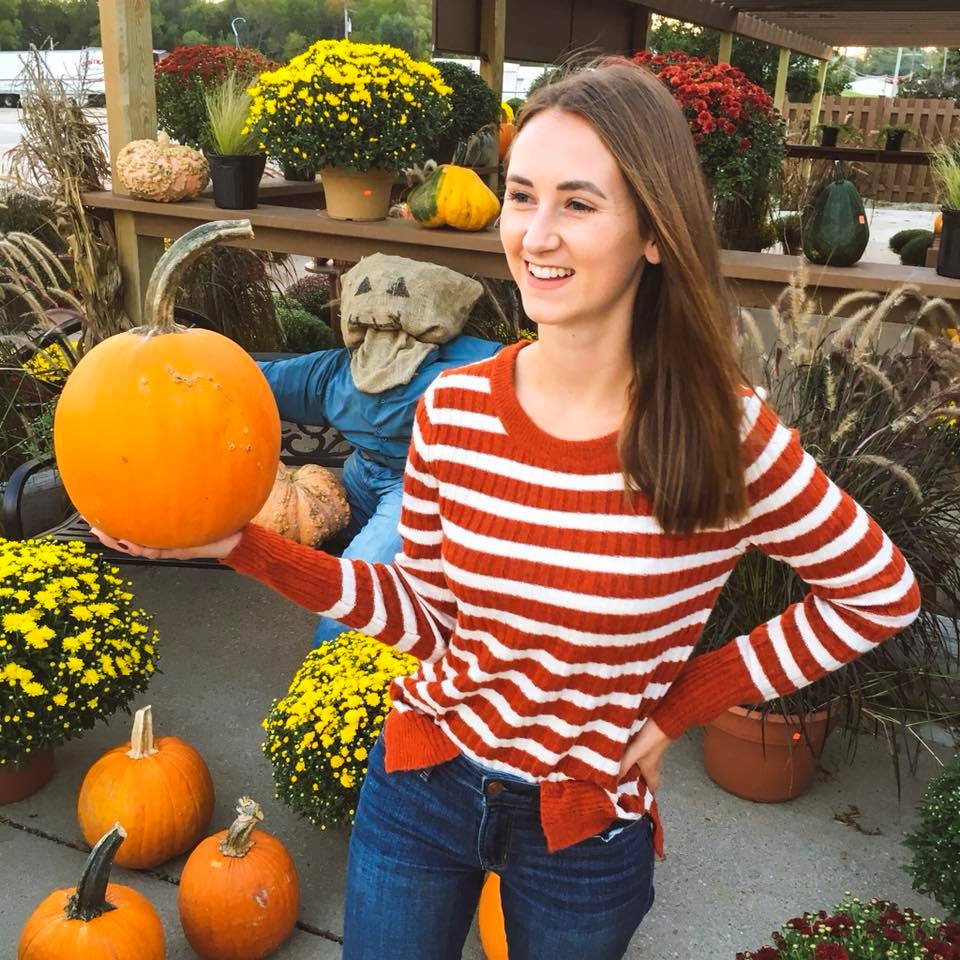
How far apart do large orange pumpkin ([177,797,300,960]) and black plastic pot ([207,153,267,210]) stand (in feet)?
8.64

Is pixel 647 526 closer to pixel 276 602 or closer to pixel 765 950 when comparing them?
pixel 765 950

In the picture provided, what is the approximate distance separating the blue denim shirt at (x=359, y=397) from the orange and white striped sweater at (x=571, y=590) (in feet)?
5.90

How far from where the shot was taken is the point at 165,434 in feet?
4.65

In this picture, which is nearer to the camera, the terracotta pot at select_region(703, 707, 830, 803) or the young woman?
the young woman

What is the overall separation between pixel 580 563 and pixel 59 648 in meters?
1.81

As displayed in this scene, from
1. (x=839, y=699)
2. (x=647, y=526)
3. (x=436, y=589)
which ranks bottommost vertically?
(x=839, y=699)

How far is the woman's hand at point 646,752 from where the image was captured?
1.34 metres

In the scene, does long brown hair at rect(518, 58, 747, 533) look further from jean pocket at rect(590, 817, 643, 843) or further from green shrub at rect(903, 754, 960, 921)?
green shrub at rect(903, 754, 960, 921)

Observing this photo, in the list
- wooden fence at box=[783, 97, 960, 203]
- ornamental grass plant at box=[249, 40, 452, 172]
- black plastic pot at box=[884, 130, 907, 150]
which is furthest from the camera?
wooden fence at box=[783, 97, 960, 203]

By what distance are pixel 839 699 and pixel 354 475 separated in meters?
1.63

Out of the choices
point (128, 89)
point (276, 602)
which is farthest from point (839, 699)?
point (128, 89)

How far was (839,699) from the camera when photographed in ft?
8.98

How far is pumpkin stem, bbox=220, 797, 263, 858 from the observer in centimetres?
216

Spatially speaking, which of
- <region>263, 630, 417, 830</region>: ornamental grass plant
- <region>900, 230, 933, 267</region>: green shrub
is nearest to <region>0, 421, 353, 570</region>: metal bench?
<region>263, 630, 417, 830</region>: ornamental grass plant
